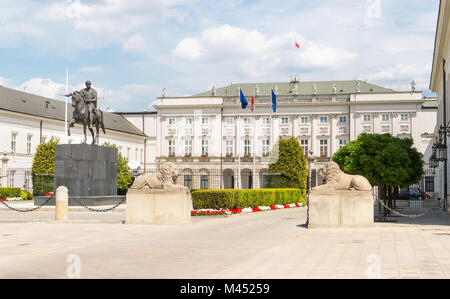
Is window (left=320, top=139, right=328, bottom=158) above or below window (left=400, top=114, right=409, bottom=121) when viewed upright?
below

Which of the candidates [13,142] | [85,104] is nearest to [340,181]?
[85,104]

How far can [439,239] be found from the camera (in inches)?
608

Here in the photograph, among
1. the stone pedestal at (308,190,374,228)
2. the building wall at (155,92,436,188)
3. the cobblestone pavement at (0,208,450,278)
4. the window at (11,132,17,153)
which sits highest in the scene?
the building wall at (155,92,436,188)

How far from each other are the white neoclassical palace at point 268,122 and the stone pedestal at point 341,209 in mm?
69982

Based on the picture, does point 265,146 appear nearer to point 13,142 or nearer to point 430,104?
point 430,104

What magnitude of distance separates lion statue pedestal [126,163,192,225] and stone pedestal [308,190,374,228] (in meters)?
4.54

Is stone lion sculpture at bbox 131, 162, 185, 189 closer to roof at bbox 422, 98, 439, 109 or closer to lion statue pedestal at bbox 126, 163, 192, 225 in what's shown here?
lion statue pedestal at bbox 126, 163, 192, 225

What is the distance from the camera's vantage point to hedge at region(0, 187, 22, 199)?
44344mm

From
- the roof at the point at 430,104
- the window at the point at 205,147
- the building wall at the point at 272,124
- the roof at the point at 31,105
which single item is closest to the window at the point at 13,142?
the roof at the point at 31,105

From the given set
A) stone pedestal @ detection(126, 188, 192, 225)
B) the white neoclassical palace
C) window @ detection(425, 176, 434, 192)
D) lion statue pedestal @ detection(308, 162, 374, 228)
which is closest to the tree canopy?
lion statue pedestal @ detection(308, 162, 374, 228)

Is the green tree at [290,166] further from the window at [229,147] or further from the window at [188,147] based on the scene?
the window at [188,147]
